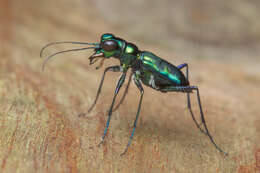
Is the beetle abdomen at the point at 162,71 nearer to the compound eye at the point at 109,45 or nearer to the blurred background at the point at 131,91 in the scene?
the blurred background at the point at 131,91

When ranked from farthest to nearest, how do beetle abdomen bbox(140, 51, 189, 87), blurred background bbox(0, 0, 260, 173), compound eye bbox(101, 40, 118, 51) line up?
beetle abdomen bbox(140, 51, 189, 87)
compound eye bbox(101, 40, 118, 51)
blurred background bbox(0, 0, 260, 173)

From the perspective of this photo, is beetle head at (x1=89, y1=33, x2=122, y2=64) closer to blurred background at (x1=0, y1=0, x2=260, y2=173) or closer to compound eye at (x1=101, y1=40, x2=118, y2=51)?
compound eye at (x1=101, y1=40, x2=118, y2=51)

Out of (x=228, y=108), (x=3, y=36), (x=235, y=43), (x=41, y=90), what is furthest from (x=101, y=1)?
(x=228, y=108)

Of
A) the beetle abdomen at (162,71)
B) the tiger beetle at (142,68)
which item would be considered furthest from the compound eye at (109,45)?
the beetle abdomen at (162,71)

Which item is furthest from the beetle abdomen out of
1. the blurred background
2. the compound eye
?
the compound eye

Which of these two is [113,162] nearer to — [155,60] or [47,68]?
[155,60]

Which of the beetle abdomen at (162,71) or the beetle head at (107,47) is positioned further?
the beetle abdomen at (162,71)

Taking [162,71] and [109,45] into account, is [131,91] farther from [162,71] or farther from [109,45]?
[109,45]

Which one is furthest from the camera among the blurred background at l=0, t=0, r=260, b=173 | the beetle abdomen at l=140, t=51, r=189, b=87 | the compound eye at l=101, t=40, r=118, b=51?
the beetle abdomen at l=140, t=51, r=189, b=87

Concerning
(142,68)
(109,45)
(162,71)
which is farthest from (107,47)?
(162,71)
